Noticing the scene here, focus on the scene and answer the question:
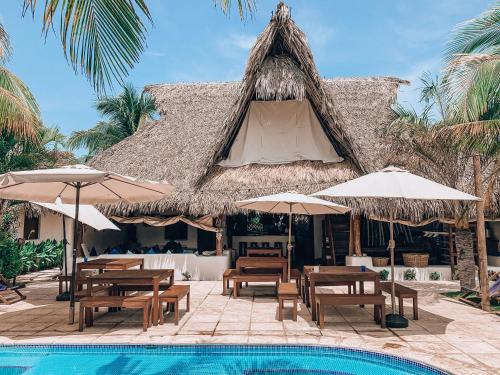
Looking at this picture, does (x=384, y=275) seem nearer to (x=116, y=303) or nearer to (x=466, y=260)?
(x=466, y=260)

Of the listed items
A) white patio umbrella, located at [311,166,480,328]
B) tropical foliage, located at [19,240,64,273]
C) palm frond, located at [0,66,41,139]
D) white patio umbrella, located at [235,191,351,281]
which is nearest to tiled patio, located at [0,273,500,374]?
white patio umbrella, located at [311,166,480,328]

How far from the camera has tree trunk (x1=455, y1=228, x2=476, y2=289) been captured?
7.54 meters

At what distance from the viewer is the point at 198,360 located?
4.38 meters

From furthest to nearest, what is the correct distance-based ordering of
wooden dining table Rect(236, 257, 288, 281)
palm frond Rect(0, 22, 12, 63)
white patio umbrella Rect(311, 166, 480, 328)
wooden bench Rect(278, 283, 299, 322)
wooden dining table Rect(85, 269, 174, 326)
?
palm frond Rect(0, 22, 12, 63), wooden dining table Rect(236, 257, 288, 281), wooden bench Rect(278, 283, 299, 322), wooden dining table Rect(85, 269, 174, 326), white patio umbrella Rect(311, 166, 480, 328)

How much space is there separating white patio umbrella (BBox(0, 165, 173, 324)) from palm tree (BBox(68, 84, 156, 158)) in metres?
15.3

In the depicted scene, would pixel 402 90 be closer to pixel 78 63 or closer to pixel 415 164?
pixel 415 164

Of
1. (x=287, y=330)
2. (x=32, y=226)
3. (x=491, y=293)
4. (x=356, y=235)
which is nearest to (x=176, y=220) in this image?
(x=356, y=235)

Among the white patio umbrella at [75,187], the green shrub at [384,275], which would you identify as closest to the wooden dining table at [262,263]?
the white patio umbrella at [75,187]

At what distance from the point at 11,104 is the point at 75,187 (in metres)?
2.94

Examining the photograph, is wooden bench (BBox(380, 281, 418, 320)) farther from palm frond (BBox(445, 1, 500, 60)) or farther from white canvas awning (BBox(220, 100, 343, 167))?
white canvas awning (BBox(220, 100, 343, 167))

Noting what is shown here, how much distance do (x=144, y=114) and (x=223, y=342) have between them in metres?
18.9

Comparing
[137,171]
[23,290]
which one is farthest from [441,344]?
[137,171]

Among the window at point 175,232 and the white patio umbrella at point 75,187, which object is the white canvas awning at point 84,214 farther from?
the window at point 175,232

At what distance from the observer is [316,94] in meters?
10.4
